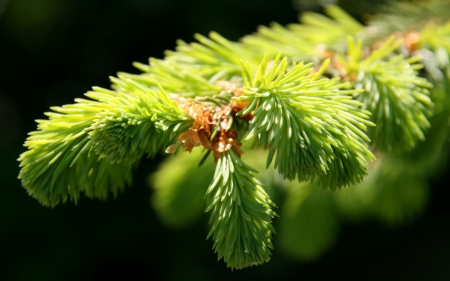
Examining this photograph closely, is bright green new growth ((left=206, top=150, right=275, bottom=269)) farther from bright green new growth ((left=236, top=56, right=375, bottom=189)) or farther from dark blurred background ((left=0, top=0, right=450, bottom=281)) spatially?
dark blurred background ((left=0, top=0, right=450, bottom=281))

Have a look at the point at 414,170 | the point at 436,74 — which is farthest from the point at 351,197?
the point at 436,74

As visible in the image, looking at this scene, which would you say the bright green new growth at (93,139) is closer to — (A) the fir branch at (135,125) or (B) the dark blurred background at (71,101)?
(A) the fir branch at (135,125)

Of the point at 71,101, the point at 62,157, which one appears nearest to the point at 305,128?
the point at 62,157

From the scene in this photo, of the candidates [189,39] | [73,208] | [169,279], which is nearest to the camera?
[189,39]

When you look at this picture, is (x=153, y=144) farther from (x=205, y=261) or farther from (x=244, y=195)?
(x=205, y=261)

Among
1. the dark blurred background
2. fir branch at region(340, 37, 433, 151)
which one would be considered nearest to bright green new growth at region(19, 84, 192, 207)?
fir branch at region(340, 37, 433, 151)

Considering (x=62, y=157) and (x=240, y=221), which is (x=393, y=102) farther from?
(x=62, y=157)
